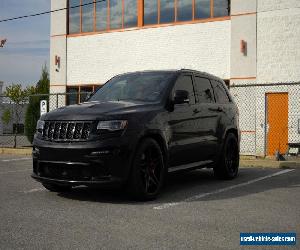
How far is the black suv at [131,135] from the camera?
6422mm

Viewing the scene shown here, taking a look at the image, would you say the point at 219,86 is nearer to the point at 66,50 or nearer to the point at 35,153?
the point at 35,153

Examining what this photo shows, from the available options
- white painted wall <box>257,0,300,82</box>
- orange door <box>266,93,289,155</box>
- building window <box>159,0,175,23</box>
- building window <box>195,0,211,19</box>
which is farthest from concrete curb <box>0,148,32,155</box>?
white painted wall <box>257,0,300,82</box>

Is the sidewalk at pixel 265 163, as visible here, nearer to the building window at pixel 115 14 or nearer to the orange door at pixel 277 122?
the orange door at pixel 277 122

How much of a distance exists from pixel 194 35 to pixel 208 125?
11.0 meters

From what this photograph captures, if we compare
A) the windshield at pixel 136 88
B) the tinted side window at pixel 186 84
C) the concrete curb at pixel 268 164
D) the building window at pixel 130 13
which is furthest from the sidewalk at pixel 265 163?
the building window at pixel 130 13

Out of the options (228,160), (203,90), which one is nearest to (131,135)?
(203,90)

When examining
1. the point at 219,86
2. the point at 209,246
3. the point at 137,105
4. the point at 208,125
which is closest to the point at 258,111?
the point at 219,86

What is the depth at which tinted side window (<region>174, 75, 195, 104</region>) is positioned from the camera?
25.7ft

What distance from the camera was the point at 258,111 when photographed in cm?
1741

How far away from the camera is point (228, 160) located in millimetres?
9281

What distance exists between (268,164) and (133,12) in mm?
11069

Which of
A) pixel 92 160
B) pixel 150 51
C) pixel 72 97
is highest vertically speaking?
pixel 150 51

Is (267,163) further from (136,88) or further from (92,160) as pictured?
(92,160)

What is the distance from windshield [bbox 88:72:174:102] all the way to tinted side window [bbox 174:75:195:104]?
174 millimetres
